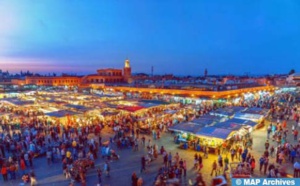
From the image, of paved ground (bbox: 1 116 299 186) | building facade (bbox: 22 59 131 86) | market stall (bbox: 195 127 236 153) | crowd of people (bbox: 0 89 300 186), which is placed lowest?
paved ground (bbox: 1 116 299 186)

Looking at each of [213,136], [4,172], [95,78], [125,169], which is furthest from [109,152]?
[95,78]

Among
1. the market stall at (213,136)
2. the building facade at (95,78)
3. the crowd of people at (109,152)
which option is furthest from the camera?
the building facade at (95,78)

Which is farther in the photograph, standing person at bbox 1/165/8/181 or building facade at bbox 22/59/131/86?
building facade at bbox 22/59/131/86

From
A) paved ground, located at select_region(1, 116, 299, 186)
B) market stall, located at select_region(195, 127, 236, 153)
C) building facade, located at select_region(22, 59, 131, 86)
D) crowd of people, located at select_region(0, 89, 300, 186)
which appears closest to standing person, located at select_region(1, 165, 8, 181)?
crowd of people, located at select_region(0, 89, 300, 186)

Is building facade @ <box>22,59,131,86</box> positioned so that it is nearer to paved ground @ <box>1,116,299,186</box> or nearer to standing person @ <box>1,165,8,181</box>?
paved ground @ <box>1,116,299,186</box>

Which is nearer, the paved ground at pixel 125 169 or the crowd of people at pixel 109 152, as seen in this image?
the paved ground at pixel 125 169

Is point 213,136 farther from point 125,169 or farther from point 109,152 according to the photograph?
point 109,152

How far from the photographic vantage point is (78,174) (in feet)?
34.0

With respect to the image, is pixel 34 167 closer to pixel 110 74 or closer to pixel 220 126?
pixel 220 126

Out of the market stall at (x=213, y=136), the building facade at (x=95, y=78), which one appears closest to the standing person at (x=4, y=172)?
the market stall at (x=213, y=136)

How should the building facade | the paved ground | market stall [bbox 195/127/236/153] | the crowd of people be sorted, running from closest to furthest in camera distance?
the paved ground < the crowd of people < market stall [bbox 195/127/236/153] < the building facade

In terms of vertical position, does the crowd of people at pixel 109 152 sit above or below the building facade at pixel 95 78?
below

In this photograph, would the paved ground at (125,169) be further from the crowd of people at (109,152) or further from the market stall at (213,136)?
the market stall at (213,136)

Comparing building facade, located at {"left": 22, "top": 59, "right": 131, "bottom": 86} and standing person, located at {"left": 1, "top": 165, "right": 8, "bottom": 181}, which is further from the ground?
building facade, located at {"left": 22, "top": 59, "right": 131, "bottom": 86}
